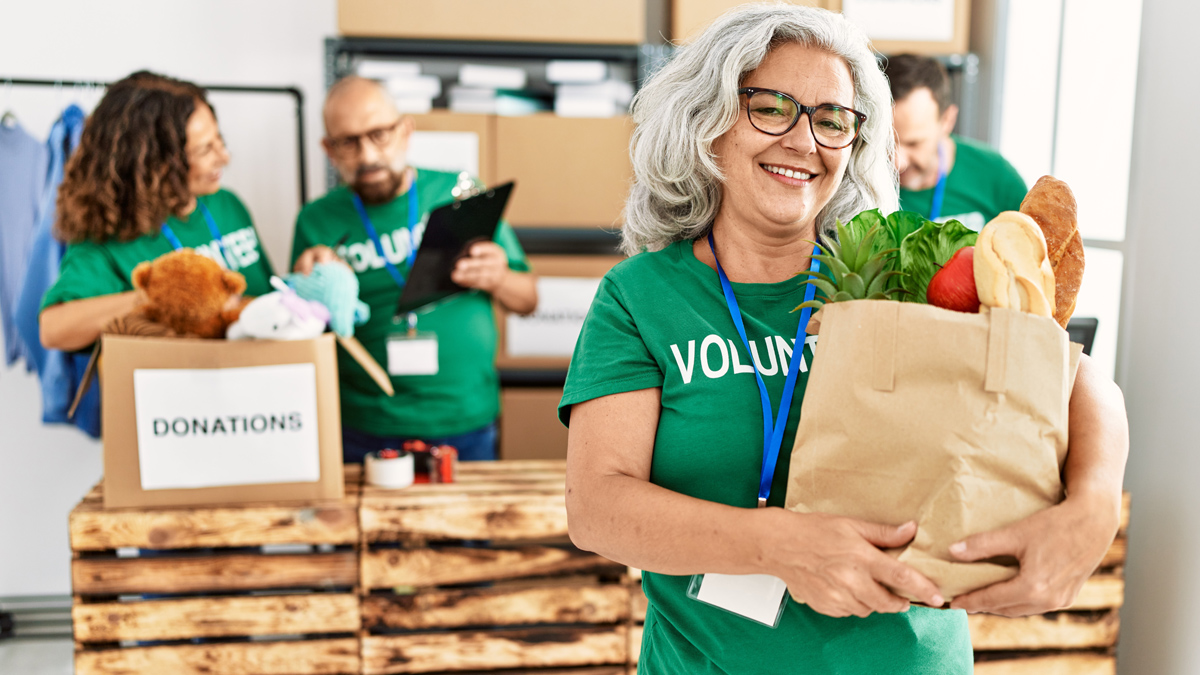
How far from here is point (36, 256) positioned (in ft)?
8.23

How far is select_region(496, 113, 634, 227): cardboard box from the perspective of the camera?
2.88m

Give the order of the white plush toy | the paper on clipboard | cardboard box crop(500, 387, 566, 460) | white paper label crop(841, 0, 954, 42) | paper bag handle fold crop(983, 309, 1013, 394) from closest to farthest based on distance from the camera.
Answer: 1. paper bag handle fold crop(983, 309, 1013, 394)
2. the white plush toy
3. the paper on clipboard
4. white paper label crop(841, 0, 954, 42)
5. cardboard box crop(500, 387, 566, 460)

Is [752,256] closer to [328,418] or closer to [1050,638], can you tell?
[328,418]

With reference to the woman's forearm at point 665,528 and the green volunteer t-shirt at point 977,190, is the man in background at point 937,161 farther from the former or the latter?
the woman's forearm at point 665,528

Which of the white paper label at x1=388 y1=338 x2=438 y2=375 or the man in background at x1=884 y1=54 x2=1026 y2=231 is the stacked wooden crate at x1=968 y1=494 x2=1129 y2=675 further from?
the white paper label at x1=388 y1=338 x2=438 y2=375

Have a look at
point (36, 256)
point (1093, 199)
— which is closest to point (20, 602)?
point (36, 256)

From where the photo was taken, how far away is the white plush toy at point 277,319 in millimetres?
1603

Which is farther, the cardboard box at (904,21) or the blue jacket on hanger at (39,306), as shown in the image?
the cardboard box at (904,21)

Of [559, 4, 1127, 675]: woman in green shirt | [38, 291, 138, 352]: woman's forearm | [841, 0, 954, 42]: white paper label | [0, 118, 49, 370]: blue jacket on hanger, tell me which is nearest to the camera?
[559, 4, 1127, 675]: woman in green shirt

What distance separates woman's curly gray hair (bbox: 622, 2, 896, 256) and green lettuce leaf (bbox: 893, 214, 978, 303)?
0.77ft

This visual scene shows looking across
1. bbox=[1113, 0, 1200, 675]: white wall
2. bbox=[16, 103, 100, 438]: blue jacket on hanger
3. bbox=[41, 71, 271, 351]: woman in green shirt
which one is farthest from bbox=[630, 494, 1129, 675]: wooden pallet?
bbox=[16, 103, 100, 438]: blue jacket on hanger

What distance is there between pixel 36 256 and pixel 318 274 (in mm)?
1244

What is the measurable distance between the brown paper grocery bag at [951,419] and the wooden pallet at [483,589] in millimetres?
1099

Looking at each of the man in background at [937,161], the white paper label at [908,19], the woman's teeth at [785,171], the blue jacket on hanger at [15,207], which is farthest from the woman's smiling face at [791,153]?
the blue jacket on hanger at [15,207]
